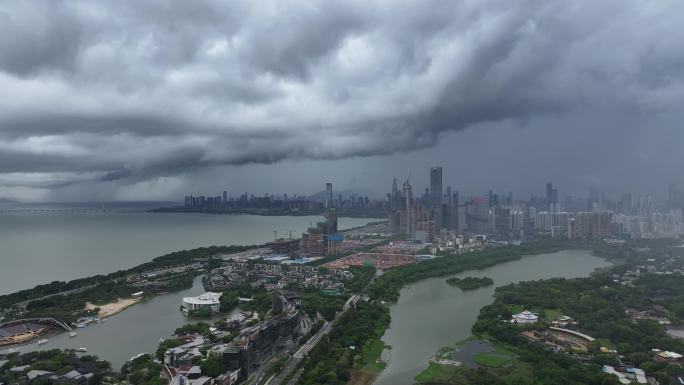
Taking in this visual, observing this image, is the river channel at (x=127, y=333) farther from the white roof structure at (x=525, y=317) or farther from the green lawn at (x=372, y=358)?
the white roof structure at (x=525, y=317)

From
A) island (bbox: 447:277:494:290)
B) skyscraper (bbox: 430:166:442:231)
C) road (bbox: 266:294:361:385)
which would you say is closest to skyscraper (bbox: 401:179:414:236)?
skyscraper (bbox: 430:166:442:231)

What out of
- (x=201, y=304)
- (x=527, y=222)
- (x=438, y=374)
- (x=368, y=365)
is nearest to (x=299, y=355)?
(x=368, y=365)

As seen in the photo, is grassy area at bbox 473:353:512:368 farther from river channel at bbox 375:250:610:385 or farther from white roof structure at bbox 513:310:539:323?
white roof structure at bbox 513:310:539:323

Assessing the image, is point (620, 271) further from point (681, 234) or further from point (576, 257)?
point (681, 234)

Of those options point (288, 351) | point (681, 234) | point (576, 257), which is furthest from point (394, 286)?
point (681, 234)

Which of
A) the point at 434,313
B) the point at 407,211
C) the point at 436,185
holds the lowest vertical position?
the point at 434,313

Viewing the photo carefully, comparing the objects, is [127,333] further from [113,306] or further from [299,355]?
[299,355]

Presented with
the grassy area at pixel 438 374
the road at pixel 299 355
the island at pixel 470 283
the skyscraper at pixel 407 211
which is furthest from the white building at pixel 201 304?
the skyscraper at pixel 407 211
